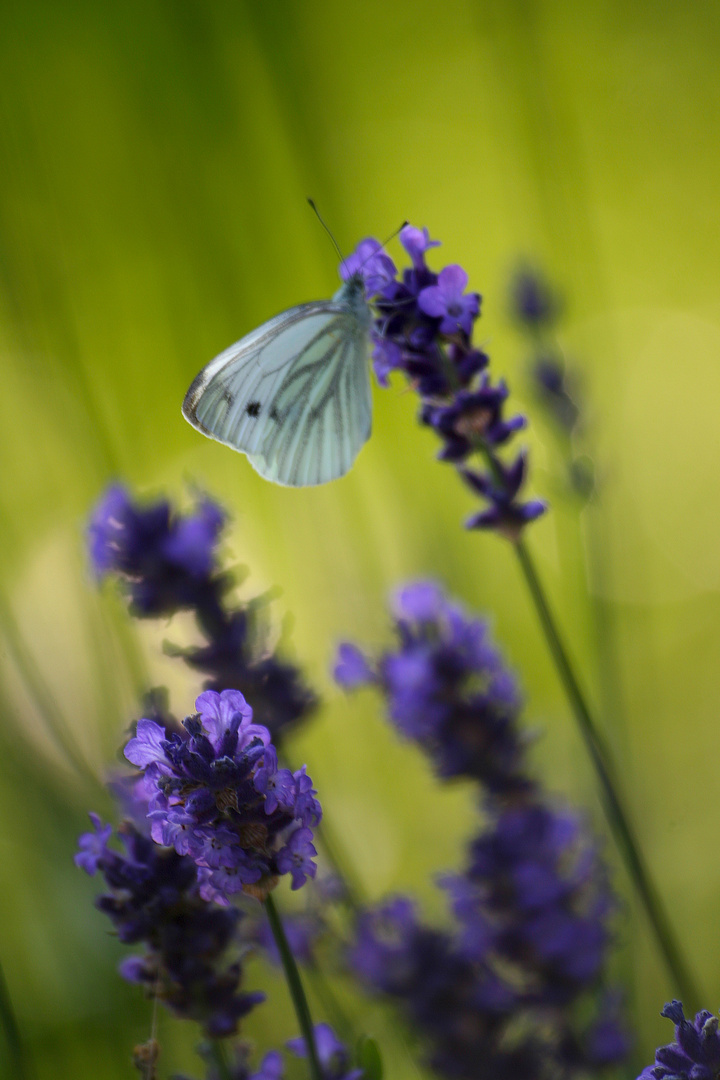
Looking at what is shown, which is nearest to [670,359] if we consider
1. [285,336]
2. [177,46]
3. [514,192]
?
[514,192]

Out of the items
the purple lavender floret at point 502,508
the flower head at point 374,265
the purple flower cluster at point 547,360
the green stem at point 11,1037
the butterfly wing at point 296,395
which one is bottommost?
the green stem at point 11,1037

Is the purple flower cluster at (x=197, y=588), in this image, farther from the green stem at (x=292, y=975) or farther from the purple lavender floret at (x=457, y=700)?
the green stem at (x=292, y=975)

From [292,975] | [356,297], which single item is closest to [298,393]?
[356,297]

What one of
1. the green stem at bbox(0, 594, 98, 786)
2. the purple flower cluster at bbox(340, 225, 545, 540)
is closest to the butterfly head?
the purple flower cluster at bbox(340, 225, 545, 540)

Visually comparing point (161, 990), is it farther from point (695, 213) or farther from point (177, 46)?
point (695, 213)

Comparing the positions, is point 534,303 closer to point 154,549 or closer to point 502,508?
point 502,508

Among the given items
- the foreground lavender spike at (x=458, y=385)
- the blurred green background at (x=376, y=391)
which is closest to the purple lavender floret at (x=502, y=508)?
the foreground lavender spike at (x=458, y=385)
